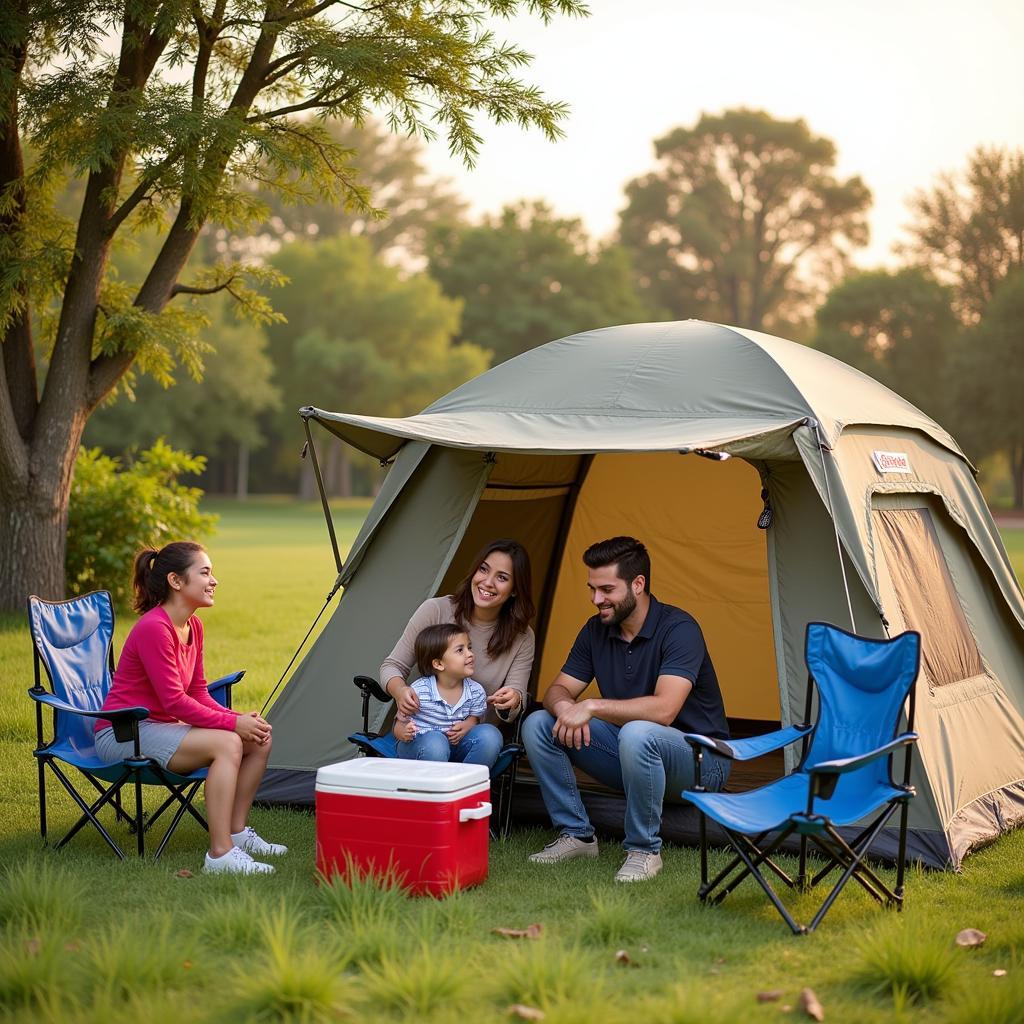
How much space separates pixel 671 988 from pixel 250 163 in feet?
22.8

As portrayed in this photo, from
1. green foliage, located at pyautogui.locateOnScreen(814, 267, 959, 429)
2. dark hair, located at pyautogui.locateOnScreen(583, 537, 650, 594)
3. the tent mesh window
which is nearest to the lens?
dark hair, located at pyautogui.locateOnScreen(583, 537, 650, 594)

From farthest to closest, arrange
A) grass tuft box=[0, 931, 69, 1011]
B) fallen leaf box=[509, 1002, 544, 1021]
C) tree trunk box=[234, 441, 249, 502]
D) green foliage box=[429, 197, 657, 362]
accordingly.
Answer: green foliage box=[429, 197, 657, 362], tree trunk box=[234, 441, 249, 502], grass tuft box=[0, 931, 69, 1011], fallen leaf box=[509, 1002, 544, 1021]

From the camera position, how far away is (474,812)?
12.4 feet

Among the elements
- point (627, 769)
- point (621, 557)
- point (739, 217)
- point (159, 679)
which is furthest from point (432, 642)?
point (739, 217)

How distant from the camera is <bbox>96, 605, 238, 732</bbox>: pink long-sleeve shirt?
161 inches

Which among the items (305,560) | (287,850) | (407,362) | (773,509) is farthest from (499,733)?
(407,362)

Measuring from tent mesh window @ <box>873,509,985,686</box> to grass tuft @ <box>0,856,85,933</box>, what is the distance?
2.91 meters

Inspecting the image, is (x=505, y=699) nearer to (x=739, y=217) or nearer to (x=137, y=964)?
(x=137, y=964)

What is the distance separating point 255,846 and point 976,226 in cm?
3619

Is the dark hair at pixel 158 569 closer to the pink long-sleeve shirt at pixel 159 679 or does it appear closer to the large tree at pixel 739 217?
the pink long-sleeve shirt at pixel 159 679

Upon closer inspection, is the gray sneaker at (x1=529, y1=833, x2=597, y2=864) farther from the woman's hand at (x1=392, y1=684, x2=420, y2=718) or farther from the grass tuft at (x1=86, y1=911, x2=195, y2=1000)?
the grass tuft at (x1=86, y1=911, x2=195, y2=1000)

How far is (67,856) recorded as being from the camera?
4.22 meters

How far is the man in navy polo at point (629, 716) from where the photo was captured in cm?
409

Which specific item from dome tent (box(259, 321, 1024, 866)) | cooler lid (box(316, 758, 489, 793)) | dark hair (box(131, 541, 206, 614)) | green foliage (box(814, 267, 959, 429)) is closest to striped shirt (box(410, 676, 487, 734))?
cooler lid (box(316, 758, 489, 793))
